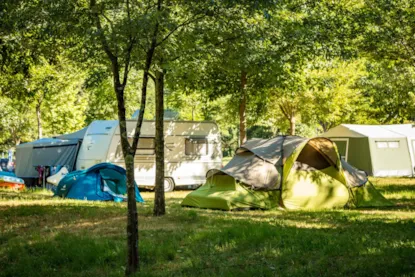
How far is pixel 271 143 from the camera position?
1420cm

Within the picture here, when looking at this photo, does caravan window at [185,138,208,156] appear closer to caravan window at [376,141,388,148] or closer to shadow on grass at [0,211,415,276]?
caravan window at [376,141,388,148]

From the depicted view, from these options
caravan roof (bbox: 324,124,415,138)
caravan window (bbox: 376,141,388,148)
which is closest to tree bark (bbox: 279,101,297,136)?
caravan roof (bbox: 324,124,415,138)

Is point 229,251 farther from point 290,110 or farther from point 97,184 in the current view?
point 290,110

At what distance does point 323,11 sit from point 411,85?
297 inches

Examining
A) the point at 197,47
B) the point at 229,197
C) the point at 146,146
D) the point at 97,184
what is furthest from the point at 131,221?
the point at 146,146

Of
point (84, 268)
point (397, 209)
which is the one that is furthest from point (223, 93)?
point (84, 268)

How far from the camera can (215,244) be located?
27.3 ft

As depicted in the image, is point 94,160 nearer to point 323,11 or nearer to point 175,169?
point 175,169

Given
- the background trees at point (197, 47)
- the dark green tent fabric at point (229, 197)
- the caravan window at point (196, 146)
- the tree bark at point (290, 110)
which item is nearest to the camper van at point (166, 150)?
the caravan window at point (196, 146)

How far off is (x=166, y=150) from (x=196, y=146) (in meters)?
1.16

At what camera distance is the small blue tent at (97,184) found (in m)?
15.9

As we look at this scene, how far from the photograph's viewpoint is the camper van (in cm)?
1919

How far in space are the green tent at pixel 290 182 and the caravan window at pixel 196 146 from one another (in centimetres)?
633

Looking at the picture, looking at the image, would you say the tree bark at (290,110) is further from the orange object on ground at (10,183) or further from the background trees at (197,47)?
the orange object on ground at (10,183)
